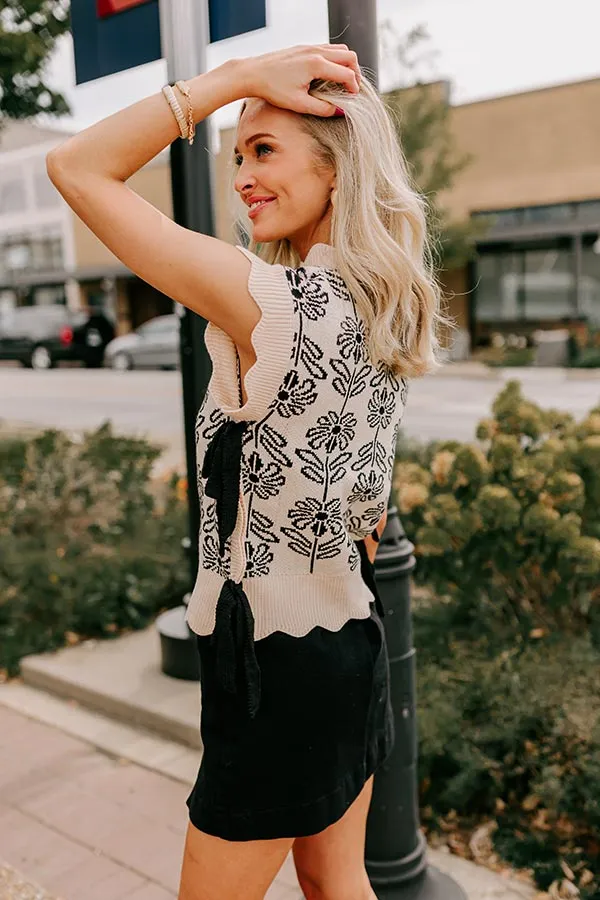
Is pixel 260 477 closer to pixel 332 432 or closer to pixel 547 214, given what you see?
pixel 332 432

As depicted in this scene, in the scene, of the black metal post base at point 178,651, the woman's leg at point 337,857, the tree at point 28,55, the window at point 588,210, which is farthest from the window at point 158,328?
the woman's leg at point 337,857

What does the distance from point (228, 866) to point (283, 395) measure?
798 mm

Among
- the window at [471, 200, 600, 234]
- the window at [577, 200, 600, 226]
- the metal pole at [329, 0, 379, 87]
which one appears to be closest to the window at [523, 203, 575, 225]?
the window at [471, 200, 600, 234]

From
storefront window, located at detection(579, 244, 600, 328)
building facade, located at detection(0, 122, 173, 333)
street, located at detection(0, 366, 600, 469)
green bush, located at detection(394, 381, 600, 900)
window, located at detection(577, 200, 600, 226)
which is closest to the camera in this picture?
green bush, located at detection(394, 381, 600, 900)

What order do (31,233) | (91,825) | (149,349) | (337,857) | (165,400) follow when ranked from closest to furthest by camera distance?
1. (337,857)
2. (91,825)
3. (165,400)
4. (149,349)
5. (31,233)

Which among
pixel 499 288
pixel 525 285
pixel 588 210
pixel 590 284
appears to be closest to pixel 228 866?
pixel 588 210

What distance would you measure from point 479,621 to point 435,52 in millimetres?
17453

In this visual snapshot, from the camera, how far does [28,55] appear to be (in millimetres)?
6727

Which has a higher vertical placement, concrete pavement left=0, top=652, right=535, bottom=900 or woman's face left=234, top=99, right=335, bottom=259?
woman's face left=234, top=99, right=335, bottom=259

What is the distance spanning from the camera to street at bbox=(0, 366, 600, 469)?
12.4 m

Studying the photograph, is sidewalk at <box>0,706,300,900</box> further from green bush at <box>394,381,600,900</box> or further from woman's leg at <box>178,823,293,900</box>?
woman's leg at <box>178,823,293,900</box>

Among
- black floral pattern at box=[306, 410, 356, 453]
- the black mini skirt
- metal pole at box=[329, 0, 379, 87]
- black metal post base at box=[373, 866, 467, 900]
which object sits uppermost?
metal pole at box=[329, 0, 379, 87]

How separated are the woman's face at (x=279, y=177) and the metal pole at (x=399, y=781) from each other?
1.06 meters

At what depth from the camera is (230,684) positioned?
1.46 metres
